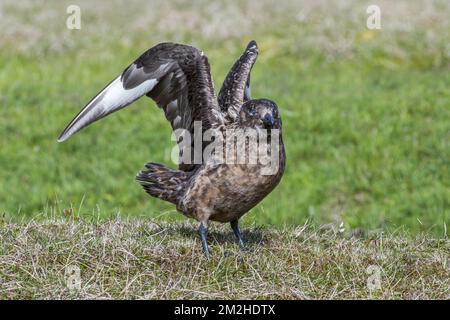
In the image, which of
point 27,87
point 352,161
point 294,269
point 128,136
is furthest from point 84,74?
point 294,269

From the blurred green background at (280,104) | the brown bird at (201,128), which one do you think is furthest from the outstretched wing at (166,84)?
the blurred green background at (280,104)

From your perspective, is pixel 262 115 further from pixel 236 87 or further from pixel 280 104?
pixel 280 104

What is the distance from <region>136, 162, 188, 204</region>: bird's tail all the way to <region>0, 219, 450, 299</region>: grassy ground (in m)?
0.29

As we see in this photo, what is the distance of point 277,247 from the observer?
5016mm

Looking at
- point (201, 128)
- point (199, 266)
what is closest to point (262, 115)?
point (201, 128)

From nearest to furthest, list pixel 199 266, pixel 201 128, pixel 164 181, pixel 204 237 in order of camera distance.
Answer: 1. pixel 199 266
2. pixel 204 237
3. pixel 201 128
4. pixel 164 181

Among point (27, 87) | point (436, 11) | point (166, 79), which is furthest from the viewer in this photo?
point (436, 11)

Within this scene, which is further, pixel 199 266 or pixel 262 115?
pixel 262 115

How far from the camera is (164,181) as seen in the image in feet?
18.4

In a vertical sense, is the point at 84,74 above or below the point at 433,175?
above

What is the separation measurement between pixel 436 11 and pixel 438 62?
199 cm

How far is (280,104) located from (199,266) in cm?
692

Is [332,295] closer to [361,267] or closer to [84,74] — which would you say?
[361,267]

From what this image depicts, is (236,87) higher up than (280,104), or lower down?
higher up
